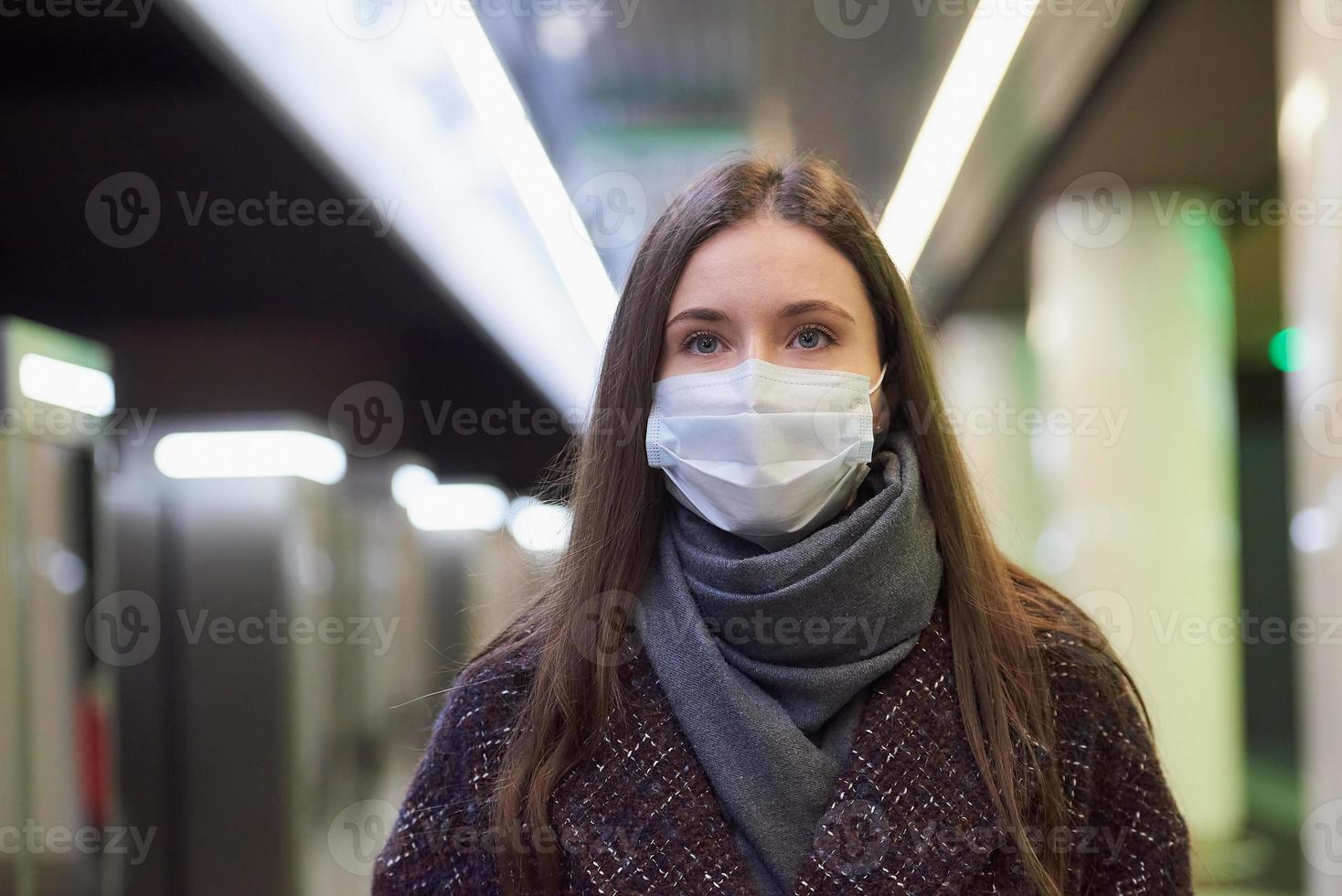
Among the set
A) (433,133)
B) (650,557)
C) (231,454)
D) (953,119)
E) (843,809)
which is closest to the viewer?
(843,809)

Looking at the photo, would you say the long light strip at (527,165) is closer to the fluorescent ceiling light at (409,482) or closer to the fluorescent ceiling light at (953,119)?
the fluorescent ceiling light at (953,119)

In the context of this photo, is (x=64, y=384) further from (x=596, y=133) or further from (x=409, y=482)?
(x=409, y=482)

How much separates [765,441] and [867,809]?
1.86 feet

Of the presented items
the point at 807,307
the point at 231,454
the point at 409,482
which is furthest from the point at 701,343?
the point at 409,482

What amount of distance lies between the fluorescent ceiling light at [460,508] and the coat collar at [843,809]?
12.1 meters

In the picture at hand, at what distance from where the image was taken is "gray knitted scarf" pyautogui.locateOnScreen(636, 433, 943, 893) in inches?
68.2

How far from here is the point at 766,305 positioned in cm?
181

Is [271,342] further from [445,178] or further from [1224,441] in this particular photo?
[1224,441]

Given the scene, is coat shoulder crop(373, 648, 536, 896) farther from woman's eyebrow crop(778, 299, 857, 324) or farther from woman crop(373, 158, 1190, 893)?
woman's eyebrow crop(778, 299, 857, 324)

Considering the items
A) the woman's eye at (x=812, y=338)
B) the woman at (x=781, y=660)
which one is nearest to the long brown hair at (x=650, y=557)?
the woman at (x=781, y=660)

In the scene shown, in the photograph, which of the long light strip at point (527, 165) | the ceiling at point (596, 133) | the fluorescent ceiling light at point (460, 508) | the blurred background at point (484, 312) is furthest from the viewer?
the fluorescent ceiling light at point (460, 508)

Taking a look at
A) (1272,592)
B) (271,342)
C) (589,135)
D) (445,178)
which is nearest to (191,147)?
(445,178)

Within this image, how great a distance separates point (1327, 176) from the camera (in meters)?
3.96

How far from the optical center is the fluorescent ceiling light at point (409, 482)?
11.9 metres
